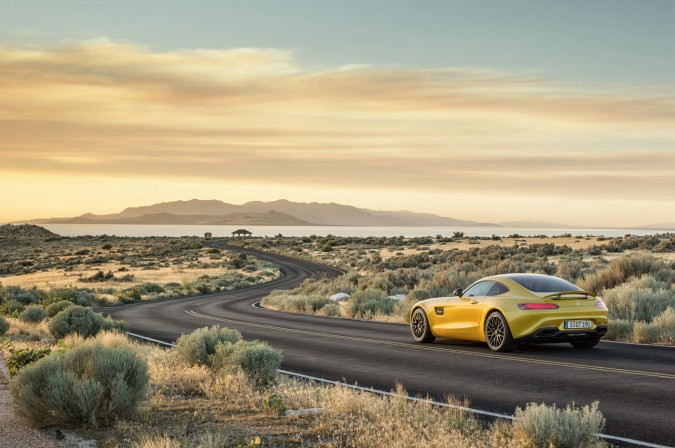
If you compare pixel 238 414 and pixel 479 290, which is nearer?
pixel 238 414

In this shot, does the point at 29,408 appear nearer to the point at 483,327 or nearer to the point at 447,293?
the point at 483,327

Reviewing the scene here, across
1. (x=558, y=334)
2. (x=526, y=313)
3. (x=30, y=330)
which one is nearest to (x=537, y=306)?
(x=526, y=313)

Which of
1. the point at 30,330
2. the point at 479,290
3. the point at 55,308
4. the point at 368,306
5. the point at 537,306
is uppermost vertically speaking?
the point at 479,290

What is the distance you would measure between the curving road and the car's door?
41cm

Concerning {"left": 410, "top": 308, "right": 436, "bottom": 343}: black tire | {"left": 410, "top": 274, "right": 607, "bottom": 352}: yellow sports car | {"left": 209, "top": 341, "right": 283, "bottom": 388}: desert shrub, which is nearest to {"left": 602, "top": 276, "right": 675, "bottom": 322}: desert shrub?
{"left": 410, "top": 274, "right": 607, "bottom": 352}: yellow sports car

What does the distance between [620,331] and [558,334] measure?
Answer: 14.5ft

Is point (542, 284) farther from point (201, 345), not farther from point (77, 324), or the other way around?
point (77, 324)

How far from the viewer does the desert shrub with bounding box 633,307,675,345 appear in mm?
18188

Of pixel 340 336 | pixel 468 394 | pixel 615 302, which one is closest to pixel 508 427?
pixel 468 394

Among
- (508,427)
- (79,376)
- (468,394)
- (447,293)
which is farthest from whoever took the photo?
(447,293)

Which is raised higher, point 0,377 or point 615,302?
point 615,302

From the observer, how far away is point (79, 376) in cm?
1008

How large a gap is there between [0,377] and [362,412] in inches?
308

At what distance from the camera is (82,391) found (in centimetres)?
933
